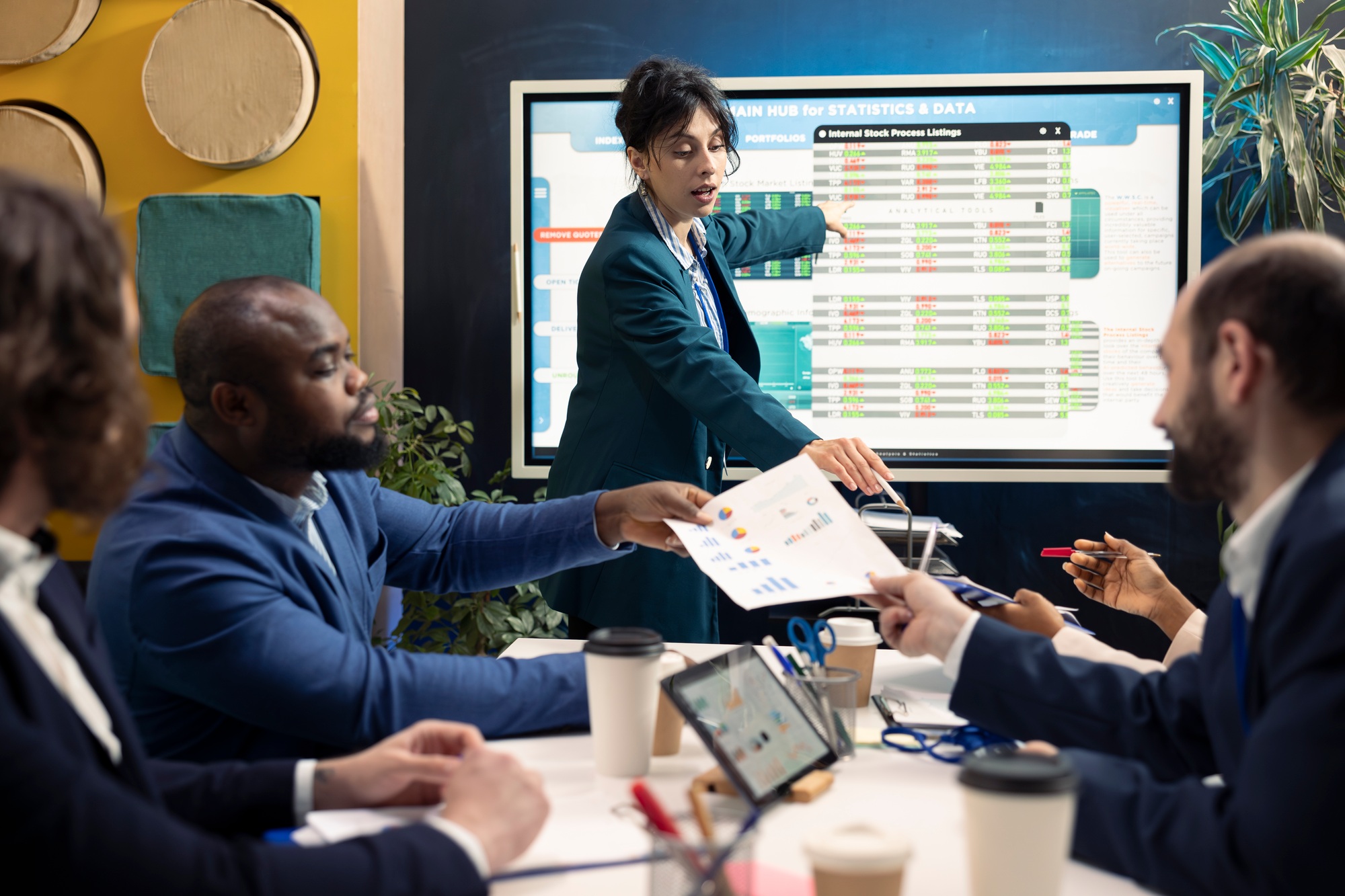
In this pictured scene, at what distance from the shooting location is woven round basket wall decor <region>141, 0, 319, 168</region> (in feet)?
9.50

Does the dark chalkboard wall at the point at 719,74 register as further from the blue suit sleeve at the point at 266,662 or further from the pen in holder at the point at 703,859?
the pen in holder at the point at 703,859

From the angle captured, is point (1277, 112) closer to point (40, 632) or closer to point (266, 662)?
point (266, 662)

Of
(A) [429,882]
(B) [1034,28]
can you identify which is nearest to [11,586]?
(A) [429,882]

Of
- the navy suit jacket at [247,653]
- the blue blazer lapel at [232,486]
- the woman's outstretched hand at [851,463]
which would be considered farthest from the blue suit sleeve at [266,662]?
the woman's outstretched hand at [851,463]

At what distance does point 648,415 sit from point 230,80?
5.51ft

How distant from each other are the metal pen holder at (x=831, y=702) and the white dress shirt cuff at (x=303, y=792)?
1.64 feet

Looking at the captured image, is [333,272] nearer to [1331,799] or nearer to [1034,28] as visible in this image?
[1034,28]

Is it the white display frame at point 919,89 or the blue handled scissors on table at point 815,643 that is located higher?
the white display frame at point 919,89

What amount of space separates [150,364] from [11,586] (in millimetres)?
2495

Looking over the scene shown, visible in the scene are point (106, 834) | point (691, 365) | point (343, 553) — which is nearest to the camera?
point (106, 834)

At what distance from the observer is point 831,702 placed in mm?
1227

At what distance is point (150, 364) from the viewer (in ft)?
9.82

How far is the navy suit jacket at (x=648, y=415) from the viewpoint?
6.84ft

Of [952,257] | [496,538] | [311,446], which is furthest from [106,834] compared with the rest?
[952,257]
